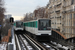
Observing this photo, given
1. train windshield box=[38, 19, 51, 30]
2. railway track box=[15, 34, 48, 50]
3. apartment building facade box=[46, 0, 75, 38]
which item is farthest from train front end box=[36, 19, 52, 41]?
apartment building facade box=[46, 0, 75, 38]

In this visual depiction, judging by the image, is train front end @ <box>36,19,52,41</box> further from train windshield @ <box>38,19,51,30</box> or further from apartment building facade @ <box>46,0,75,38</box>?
apartment building facade @ <box>46,0,75,38</box>

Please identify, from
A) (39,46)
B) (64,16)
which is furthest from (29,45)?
(64,16)

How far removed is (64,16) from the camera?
216ft

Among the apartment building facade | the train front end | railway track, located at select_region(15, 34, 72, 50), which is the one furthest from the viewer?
the apartment building facade

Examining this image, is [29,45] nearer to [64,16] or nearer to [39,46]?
[39,46]

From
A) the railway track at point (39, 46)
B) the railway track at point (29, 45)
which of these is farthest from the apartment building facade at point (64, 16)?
the railway track at point (39, 46)

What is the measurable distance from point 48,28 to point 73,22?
125 feet

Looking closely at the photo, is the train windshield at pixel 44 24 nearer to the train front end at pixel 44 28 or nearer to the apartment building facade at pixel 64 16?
the train front end at pixel 44 28

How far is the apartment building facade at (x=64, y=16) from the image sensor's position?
58.6m

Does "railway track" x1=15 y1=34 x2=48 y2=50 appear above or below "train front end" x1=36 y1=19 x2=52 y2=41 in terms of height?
below

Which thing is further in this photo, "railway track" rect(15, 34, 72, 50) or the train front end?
the train front end

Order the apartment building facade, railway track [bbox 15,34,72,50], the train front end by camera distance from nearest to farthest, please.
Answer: railway track [bbox 15,34,72,50] < the train front end < the apartment building facade

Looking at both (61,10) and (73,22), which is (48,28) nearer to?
(73,22)

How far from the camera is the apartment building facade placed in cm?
5860
